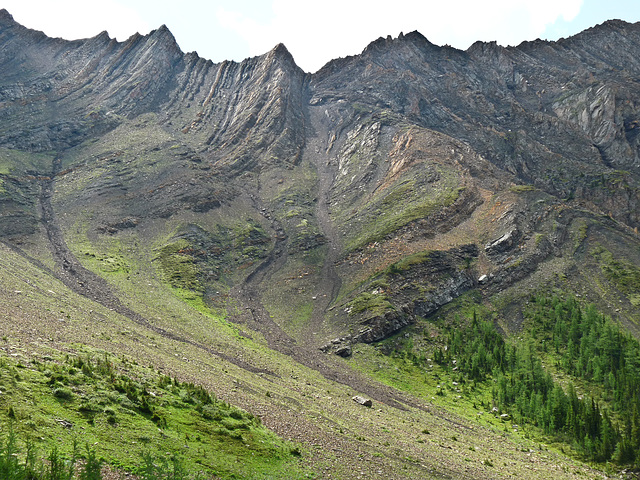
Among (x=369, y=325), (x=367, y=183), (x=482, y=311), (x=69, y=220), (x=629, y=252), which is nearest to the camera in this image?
(x=369, y=325)

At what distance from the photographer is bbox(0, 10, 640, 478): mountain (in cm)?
4881

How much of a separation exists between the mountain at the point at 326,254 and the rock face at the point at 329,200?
0.65m

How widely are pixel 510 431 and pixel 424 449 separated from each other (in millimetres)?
23731

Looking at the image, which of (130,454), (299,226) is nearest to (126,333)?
(130,454)

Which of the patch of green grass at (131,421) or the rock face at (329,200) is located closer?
the patch of green grass at (131,421)

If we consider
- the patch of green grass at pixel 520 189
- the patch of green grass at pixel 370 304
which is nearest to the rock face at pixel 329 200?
the patch of green grass at pixel 370 304

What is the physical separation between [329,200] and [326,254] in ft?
127

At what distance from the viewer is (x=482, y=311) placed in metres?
92.6

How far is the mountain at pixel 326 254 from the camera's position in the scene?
48.8m

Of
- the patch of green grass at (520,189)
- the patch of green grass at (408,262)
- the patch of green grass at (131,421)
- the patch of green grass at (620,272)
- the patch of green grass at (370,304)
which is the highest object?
the patch of green grass at (520,189)

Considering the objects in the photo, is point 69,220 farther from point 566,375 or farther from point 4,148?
point 566,375

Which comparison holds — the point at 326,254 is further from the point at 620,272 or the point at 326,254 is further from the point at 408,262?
the point at 620,272

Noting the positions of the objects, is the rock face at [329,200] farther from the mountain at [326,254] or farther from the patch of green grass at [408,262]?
the mountain at [326,254]

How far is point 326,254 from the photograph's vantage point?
387 feet
